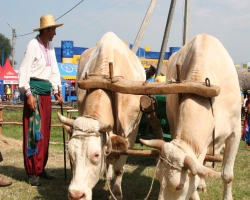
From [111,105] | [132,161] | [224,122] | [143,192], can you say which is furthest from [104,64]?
[132,161]

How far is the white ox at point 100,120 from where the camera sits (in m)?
3.97

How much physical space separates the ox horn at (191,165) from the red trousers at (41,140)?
10.2ft

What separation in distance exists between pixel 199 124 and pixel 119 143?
2.88 feet

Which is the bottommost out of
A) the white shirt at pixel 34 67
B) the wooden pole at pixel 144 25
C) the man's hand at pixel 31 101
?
the man's hand at pixel 31 101

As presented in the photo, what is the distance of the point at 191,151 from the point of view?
12.4 feet

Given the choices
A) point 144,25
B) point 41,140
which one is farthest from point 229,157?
point 144,25

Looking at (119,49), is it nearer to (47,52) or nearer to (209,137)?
(47,52)

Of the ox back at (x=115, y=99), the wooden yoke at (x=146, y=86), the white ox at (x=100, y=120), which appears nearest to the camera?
the white ox at (x=100, y=120)

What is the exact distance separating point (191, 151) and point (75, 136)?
1.16 metres

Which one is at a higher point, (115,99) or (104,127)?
(115,99)

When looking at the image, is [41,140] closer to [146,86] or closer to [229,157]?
[146,86]

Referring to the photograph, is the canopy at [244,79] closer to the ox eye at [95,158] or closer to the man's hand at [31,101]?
the man's hand at [31,101]

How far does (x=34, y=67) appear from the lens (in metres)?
6.00

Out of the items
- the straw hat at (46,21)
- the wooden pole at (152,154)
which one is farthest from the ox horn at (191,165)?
the straw hat at (46,21)
